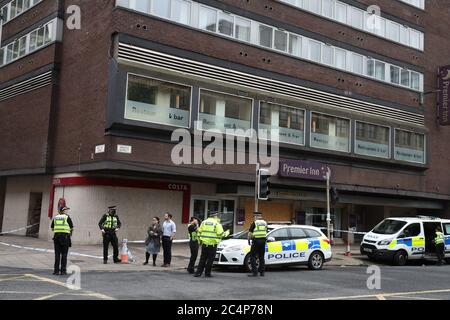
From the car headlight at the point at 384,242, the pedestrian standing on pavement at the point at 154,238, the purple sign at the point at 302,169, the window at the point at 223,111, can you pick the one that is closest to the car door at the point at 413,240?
the car headlight at the point at 384,242

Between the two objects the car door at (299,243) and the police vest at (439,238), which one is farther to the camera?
the police vest at (439,238)

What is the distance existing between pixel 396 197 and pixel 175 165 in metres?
15.1

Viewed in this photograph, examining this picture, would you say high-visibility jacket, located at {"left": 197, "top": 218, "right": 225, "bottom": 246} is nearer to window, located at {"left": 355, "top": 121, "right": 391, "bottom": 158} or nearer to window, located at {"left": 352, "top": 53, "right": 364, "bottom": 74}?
window, located at {"left": 355, "top": 121, "right": 391, "bottom": 158}

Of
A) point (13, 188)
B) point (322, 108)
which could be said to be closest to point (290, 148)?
point (322, 108)

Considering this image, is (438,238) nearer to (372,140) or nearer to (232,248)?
(372,140)

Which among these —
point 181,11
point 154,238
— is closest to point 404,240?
point 154,238

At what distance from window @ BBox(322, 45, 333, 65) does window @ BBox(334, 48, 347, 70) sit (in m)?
0.30

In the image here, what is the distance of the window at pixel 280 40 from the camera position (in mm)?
24436

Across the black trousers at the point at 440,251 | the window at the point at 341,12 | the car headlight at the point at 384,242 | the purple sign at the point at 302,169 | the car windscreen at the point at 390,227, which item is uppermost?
the window at the point at 341,12

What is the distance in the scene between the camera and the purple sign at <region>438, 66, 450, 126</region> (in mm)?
30156

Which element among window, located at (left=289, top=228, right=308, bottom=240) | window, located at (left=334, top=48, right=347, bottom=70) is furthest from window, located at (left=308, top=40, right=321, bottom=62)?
window, located at (left=289, top=228, right=308, bottom=240)

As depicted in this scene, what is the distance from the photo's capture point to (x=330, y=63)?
26.4 meters

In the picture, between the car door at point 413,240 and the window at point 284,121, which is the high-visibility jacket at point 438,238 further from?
the window at point 284,121

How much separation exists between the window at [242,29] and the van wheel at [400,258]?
1112cm
